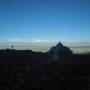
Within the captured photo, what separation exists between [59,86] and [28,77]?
15.6 feet

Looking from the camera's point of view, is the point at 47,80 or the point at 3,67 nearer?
the point at 47,80

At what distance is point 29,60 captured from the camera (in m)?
32.4

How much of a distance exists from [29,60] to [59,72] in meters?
8.46

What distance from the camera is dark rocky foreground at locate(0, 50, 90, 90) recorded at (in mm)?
19906

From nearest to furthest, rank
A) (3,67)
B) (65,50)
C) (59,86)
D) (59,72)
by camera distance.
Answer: (59,86)
(59,72)
(3,67)
(65,50)

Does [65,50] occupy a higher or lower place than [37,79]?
higher

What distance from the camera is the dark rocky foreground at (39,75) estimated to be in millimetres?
19906

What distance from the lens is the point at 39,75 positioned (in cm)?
2425

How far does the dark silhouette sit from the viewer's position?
19.9m

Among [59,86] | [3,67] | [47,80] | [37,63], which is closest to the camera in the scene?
[59,86]

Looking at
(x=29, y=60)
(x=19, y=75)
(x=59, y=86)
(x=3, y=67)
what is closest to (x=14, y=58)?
(x=29, y=60)

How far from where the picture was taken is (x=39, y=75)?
2425 cm

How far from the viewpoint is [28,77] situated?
23281 mm

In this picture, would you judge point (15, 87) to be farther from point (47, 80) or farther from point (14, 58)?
point (14, 58)
